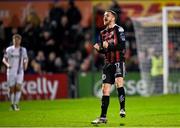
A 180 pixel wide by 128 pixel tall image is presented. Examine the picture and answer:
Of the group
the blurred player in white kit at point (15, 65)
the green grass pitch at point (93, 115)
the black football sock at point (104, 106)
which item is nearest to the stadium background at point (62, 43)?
the green grass pitch at point (93, 115)

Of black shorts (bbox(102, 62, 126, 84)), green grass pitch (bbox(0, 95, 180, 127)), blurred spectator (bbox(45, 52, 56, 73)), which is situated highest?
blurred spectator (bbox(45, 52, 56, 73))

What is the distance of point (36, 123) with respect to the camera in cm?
1636

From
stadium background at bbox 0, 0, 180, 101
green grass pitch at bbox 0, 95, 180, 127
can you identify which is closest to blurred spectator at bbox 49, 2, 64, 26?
stadium background at bbox 0, 0, 180, 101

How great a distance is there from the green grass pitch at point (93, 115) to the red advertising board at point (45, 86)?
3681mm

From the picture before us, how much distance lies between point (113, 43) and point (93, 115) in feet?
10.6

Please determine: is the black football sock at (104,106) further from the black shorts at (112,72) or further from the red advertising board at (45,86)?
the red advertising board at (45,86)

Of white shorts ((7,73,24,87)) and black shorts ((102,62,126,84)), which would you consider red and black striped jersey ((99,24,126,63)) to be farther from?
white shorts ((7,73,24,87))

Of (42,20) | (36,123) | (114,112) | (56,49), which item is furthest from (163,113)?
(42,20)

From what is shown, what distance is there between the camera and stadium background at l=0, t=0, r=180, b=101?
29.0 meters

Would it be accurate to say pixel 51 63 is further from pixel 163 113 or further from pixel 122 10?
pixel 163 113

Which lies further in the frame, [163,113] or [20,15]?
[20,15]

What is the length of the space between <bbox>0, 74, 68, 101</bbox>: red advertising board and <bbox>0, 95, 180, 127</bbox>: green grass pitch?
3681 mm

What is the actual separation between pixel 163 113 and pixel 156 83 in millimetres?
9874

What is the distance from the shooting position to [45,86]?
1139 inches
